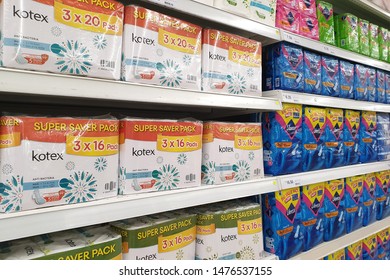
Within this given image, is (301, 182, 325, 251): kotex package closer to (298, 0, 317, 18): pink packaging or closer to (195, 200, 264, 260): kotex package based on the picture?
(195, 200, 264, 260): kotex package

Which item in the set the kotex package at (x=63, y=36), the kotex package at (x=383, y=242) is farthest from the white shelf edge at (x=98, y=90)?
the kotex package at (x=383, y=242)

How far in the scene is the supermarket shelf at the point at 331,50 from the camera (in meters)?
1.37

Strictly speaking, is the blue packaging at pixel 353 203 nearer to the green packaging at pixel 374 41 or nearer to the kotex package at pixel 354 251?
the kotex package at pixel 354 251

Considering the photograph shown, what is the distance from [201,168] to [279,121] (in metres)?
0.51

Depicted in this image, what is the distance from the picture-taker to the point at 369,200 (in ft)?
6.38

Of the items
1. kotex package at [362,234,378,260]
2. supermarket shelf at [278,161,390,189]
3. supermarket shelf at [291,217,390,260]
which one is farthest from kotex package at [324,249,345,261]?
supermarket shelf at [278,161,390,189]

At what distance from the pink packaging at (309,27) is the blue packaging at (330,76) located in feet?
0.51

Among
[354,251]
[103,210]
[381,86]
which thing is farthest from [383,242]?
[103,210]

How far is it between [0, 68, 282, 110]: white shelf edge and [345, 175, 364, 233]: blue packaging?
3.68 feet

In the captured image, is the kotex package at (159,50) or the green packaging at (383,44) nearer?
the kotex package at (159,50)

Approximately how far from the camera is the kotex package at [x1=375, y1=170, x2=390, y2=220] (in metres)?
2.06

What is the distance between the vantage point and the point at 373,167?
1.94 m

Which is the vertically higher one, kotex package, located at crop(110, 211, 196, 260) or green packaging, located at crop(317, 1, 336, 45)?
green packaging, located at crop(317, 1, 336, 45)
